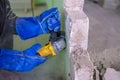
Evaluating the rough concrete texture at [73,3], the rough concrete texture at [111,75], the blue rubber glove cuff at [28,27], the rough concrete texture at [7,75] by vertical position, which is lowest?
the rough concrete texture at [7,75]

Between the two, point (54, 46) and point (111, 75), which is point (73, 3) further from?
point (111, 75)

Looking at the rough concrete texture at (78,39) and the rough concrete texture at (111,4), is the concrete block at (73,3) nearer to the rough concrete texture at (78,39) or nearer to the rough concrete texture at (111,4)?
the rough concrete texture at (78,39)

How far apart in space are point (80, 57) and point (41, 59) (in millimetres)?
325

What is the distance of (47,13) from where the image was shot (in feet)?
5.57

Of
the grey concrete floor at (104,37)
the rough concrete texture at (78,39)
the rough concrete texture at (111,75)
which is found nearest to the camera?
the rough concrete texture at (78,39)

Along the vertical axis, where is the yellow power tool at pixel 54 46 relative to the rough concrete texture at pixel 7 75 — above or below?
above

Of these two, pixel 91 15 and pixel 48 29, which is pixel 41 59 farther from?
pixel 91 15

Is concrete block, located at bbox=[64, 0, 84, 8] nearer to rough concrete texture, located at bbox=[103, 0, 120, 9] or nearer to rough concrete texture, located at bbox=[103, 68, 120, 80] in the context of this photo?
rough concrete texture, located at bbox=[103, 68, 120, 80]

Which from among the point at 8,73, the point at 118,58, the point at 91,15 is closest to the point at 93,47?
the point at 118,58

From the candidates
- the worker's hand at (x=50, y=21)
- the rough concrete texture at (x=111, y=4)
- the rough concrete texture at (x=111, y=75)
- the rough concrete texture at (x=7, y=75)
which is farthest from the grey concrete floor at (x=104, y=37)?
the rough concrete texture at (x=7, y=75)

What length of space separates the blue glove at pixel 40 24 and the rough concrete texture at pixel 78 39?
12 cm

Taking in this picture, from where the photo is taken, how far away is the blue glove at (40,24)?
65.8 inches

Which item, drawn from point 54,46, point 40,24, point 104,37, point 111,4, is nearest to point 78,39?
point 54,46

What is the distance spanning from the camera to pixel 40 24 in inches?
66.6
